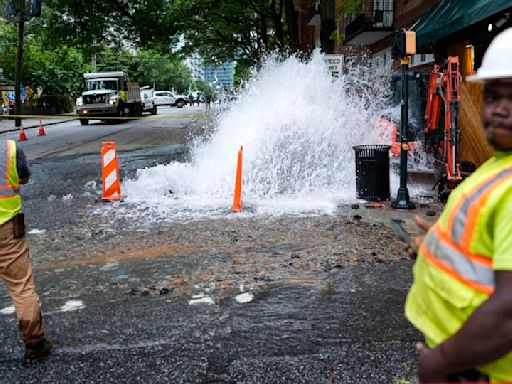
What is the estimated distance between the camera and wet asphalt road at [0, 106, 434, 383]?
3736mm

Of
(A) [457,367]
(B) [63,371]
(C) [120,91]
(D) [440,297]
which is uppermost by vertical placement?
(C) [120,91]

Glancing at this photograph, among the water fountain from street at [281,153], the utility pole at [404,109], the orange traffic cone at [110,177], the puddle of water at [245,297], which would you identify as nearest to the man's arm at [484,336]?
the puddle of water at [245,297]

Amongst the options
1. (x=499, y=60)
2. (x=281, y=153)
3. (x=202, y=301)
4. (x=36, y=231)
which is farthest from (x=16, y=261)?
(x=281, y=153)

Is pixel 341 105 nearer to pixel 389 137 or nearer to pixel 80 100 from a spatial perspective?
pixel 389 137

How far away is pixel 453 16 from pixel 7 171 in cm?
1019

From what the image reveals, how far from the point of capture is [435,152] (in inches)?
407

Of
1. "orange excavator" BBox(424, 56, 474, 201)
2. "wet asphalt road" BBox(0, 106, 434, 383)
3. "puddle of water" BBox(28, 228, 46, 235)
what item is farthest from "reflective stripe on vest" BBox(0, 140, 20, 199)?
"orange excavator" BBox(424, 56, 474, 201)

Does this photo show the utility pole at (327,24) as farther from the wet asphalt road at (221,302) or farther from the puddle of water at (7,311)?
the puddle of water at (7,311)

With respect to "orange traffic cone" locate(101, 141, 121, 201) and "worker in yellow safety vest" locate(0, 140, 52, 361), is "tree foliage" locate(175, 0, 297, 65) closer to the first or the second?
"orange traffic cone" locate(101, 141, 121, 201)

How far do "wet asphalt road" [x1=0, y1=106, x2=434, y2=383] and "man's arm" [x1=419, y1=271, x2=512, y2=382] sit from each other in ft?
7.38

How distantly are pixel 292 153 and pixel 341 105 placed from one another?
64.2 inches

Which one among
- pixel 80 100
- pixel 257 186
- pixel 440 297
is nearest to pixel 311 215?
pixel 257 186

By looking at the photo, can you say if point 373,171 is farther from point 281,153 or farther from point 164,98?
point 164,98

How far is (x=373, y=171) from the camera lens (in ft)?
29.6
